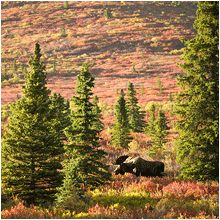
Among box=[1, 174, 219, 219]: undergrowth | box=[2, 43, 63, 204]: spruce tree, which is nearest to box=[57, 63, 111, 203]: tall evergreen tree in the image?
box=[1, 174, 219, 219]: undergrowth

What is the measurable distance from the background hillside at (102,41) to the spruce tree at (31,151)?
139 feet

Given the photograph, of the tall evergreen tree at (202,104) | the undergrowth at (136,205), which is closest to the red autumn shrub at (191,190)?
the undergrowth at (136,205)

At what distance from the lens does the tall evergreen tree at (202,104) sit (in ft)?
29.3

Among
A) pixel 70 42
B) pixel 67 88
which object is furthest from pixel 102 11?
pixel 67 88

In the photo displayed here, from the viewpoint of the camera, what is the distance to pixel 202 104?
900cm

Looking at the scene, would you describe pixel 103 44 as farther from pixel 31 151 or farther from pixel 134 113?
pixel 31 151

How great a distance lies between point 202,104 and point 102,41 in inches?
4075

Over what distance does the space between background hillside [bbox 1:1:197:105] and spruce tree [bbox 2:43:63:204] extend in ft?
139

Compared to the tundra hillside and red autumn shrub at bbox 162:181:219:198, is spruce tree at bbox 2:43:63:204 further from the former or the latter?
red autumn shrub at bbox 162:181:219:198

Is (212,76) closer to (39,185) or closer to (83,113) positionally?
(83,113)

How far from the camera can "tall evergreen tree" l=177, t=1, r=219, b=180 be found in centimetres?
893

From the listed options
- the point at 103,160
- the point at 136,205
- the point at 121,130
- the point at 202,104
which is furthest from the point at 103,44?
the point at 136,205

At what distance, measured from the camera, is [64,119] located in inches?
672

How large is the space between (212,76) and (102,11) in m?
138
